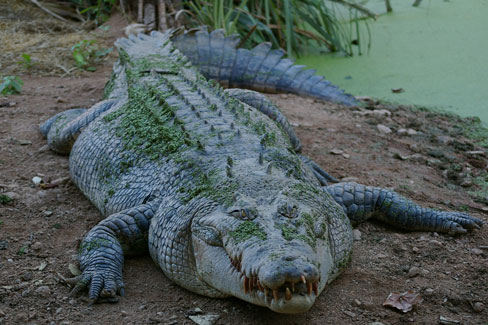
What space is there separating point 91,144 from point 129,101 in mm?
425

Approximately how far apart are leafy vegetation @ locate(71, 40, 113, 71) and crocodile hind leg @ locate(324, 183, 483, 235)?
4.17m

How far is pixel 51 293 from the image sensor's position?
2.63 metres

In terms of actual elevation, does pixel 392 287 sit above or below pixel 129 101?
below

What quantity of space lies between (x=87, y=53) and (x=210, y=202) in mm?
4671

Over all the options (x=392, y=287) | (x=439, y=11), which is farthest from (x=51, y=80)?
(x=439, y=11)

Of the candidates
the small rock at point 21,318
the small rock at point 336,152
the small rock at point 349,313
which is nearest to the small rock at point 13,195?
the small rock at point 21,318

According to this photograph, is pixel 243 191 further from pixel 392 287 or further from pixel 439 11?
pixel 439 11

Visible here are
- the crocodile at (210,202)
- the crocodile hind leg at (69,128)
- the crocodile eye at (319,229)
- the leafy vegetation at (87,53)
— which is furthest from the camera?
the leafy vegetation at (87,53)

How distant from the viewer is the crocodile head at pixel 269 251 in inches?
78.2

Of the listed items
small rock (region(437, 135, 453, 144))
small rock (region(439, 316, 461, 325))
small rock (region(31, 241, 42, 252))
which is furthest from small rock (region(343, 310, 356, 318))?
small rock (region(437, 135, 453, 144))

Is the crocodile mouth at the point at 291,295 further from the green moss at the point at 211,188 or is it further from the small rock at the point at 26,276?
the small rock at the point at 26,276

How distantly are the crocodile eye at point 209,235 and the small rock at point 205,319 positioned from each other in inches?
13.3

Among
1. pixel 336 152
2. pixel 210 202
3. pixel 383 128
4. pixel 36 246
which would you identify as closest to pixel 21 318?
pixel 36 246

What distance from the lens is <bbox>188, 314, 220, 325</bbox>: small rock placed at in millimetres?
2416
